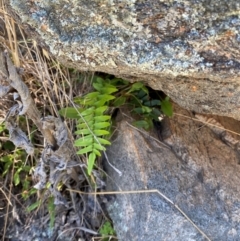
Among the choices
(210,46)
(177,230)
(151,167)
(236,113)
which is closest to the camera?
(210,46)

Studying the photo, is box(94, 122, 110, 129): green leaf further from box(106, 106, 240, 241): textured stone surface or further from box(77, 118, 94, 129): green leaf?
box(106, 106, 240, 241): textured stone surface

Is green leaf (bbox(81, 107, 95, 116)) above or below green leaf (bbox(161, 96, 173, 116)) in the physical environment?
below

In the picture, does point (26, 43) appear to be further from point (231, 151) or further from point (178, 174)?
point (231, 151)

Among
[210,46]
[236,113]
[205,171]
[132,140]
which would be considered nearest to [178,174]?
[205,171]

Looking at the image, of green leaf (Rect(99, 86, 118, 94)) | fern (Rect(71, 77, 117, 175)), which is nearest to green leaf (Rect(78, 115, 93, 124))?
fern (Rect(71, 77, 117, 175))

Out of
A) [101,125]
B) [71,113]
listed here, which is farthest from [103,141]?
Result: [71,113]

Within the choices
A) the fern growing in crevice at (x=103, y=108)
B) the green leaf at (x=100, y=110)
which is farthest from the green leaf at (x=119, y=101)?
the green leaf at (x=100, y=110)
